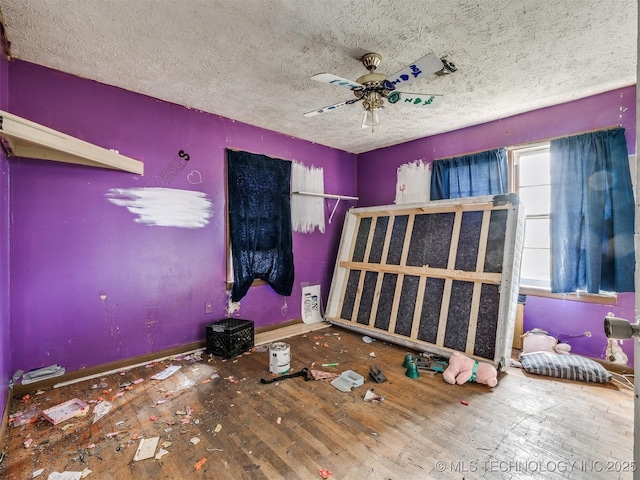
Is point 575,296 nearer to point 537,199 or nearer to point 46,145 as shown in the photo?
point 537,199

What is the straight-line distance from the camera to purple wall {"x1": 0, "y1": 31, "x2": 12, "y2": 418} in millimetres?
1937

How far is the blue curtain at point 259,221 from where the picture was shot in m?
3.47

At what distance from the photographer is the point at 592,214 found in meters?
2.77

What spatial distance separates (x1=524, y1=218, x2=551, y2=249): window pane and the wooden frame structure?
598 millimetres

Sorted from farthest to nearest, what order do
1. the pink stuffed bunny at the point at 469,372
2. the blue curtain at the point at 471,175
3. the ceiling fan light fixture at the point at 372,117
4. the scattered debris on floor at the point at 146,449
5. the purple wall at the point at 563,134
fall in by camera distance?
the blue curtain at the point at 471,175, the purple wall at the point at 563,134, the pink stuffed bunny at the point at 469,372, the ceiling fan light fixture at the point at 372,117, the scattered debris on floor at the point at 146,449

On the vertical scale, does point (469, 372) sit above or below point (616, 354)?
below

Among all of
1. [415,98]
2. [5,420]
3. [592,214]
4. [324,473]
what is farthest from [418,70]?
[5,420]

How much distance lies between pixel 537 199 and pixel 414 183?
145 centimetres

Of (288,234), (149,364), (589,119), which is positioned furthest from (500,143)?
(149,364)

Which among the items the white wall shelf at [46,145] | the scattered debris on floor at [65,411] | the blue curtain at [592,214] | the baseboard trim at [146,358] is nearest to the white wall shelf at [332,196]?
the baseboard trim at [146,358]

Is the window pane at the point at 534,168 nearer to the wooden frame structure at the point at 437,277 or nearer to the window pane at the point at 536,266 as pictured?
the wooden frame structure at the point at 437,277

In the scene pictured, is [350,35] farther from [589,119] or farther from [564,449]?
[564,449]

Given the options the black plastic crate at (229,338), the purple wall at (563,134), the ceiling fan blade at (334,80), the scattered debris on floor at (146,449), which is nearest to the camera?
the scattered debris on floor at (146,449)

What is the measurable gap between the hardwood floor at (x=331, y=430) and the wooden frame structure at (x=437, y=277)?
49 cm
